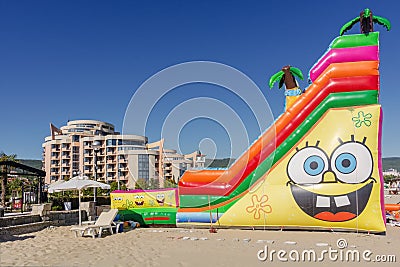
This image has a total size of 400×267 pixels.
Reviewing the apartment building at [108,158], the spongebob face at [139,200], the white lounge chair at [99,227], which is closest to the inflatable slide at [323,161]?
the spongebob face at [139,200]

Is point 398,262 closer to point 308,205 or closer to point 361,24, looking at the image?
point 308,205

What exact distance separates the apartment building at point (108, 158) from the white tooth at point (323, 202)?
A: 1665 inches

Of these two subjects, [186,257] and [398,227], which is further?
[398,227]

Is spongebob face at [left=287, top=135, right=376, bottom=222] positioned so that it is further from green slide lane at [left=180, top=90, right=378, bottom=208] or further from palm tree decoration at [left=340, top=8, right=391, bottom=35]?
palm tree decoration at [left=340, top=8, right=391, bottom=35]

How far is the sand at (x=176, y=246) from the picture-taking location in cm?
629

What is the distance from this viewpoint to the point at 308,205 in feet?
30.0

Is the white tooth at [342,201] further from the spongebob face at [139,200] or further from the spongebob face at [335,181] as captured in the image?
the spongebob face at [139,200]

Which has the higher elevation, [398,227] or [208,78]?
[208,78]

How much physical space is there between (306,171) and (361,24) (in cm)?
398

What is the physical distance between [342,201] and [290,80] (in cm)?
342

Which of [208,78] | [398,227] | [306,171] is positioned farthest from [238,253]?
[398,227]

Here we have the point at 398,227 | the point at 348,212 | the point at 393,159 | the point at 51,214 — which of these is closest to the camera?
the point at 348,212

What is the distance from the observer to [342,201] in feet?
29.3

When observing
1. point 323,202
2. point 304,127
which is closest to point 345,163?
point 323,202
